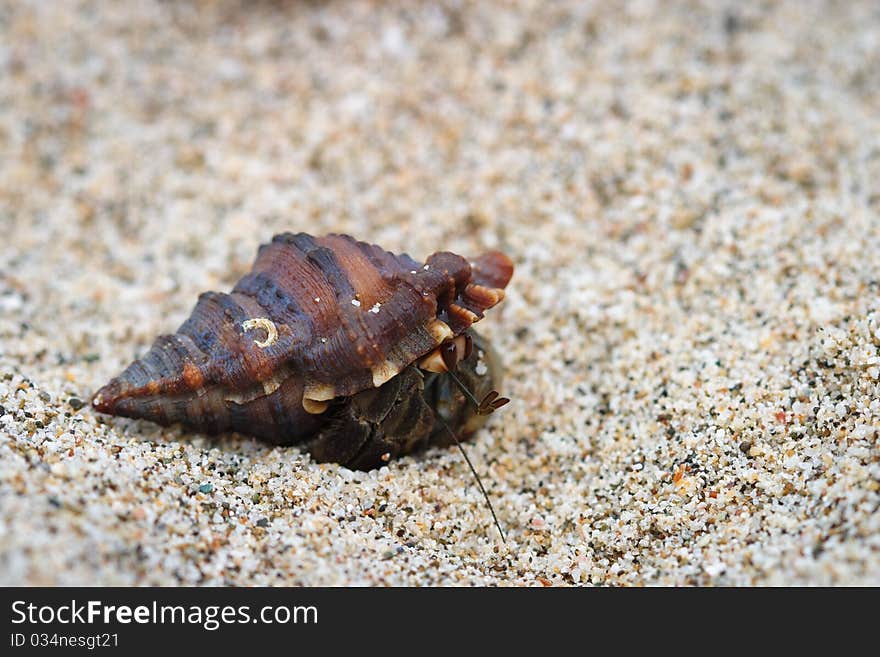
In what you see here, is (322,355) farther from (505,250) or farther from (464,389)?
(505,250)

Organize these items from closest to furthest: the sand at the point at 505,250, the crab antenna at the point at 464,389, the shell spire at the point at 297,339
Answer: the sand at the point at 505,250 < the shell spire at the point at 297,339 < the crab antenna at the point at 464,389

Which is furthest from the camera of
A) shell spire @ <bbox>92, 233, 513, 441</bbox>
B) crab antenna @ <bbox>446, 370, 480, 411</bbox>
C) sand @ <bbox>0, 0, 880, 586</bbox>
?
crab antenna @ <bbox>446, 370, 480, 411</bbox>

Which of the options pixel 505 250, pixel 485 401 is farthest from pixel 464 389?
pixel 505 250

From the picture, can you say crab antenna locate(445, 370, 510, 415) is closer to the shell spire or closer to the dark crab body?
the dark crab body

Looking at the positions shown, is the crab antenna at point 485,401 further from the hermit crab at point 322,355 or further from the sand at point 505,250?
the sand at point 505,250

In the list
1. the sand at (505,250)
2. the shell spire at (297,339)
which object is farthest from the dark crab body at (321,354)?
the sand at (505,250)

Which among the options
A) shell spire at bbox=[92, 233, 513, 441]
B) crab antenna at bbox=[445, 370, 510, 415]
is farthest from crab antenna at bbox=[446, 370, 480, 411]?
shell spire at bbox=[92, 233, 513, 441]

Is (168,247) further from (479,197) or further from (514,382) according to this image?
(514,382)
